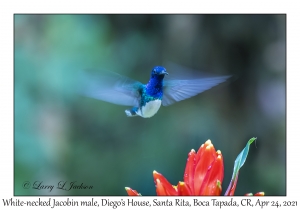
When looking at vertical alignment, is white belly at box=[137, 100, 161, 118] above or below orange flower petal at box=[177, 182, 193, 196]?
above

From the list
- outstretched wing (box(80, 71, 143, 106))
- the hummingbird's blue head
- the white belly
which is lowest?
the white belly

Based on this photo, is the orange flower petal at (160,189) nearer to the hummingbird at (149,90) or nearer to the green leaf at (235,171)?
the green leaf at (235,171)

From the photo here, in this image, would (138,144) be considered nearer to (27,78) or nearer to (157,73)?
(27,78)

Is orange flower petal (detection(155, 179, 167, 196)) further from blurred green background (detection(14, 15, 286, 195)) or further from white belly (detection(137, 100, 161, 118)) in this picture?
blurred green background (detection(14, 15, 286, 195))

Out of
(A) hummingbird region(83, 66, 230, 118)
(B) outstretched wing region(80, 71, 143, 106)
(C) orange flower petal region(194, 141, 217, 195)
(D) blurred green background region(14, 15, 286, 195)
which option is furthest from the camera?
(D) blurred green background region(14, 15, 286, 195)

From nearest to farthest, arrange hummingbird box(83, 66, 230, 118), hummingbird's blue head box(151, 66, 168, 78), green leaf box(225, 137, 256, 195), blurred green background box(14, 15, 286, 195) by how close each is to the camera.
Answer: green leaf box(225, 137, 256, 195), hummingbird box(83, 66, 230, 118), hummingbird's blue head box(151, 66, 168, 78), blurred green background box(14, 15, 286, 195)

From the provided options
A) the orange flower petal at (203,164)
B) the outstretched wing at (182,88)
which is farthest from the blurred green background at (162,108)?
the orange flower petal at (203,164)

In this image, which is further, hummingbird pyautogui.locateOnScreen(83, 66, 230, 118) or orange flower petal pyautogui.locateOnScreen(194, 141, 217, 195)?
hummingbird pyautogui.locateOnScreen(83, 66, 230, 118)

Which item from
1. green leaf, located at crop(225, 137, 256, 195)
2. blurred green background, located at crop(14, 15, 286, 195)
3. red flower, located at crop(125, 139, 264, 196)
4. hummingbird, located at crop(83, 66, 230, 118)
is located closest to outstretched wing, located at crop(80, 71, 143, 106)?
hummingbird, located at crop(83, 66, 230, 118)
